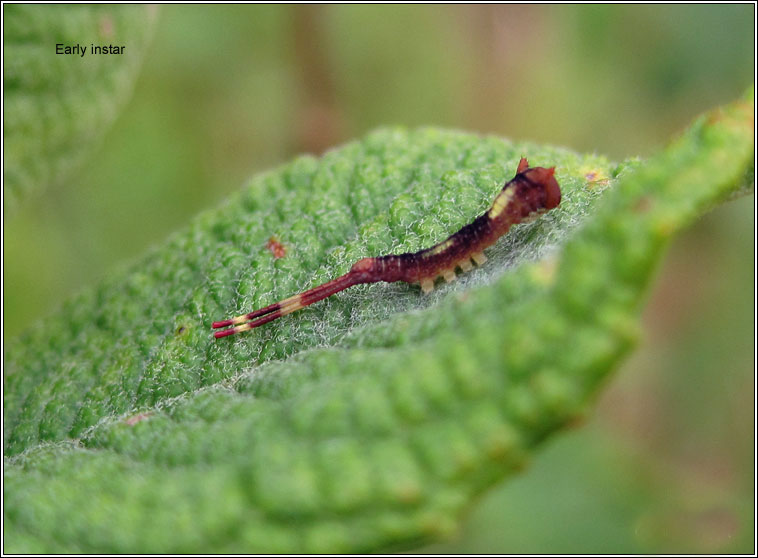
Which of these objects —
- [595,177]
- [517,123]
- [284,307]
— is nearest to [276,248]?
[284,307]

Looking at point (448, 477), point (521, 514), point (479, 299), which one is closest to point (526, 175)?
point (479, 299)

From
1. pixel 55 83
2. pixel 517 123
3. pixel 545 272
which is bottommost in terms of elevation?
pixel 545 272

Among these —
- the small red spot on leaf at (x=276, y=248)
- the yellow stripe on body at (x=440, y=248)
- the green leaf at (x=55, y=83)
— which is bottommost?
the yellow stripe on body at (x=440, y=248)

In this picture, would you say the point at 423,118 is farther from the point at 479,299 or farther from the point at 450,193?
the point at 479,299

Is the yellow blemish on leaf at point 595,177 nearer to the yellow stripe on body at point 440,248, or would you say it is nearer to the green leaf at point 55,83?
Answer: the yellow stripe on body at point 440,248

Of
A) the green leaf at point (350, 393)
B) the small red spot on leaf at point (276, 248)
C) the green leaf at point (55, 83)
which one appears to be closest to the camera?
the green leaf at point (350, 393)

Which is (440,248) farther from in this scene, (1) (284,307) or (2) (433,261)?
(1) (284,307)

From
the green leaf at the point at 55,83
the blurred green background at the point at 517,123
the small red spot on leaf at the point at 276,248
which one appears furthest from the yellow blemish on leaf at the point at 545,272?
the blurred green background at the point at 517,123
